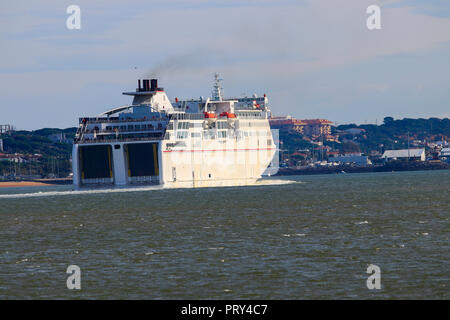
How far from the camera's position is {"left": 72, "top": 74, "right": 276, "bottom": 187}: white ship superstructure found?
332 ft

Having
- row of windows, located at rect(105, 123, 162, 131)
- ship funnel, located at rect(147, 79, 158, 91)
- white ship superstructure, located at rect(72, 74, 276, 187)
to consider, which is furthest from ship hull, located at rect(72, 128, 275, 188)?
ship funnel, located at rect(147, 79, 158, 91)

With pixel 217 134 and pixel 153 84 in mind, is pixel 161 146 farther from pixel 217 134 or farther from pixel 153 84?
pixel 153 84

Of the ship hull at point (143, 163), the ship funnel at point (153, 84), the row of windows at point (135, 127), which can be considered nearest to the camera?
the ship hull at point (143, 163)

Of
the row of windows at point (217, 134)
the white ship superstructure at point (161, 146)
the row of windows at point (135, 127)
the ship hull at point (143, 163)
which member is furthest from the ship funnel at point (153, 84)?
the ship hull at point (143, 163)

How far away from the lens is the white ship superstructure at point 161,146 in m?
101

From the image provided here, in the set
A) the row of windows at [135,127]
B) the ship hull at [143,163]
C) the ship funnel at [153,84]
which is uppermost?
the ship funnel at [153,84]

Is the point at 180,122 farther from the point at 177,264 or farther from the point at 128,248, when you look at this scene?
the point at 177,264

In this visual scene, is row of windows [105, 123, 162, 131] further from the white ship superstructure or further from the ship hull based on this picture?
the ship hull

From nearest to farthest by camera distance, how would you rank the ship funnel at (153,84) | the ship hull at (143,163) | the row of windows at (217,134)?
the ship hull at (143,163), the row of windows at (217,134), the ship funnel at (153,84)

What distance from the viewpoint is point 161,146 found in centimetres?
9950

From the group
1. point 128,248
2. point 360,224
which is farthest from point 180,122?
point 128,248

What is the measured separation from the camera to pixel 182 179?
104250 mm

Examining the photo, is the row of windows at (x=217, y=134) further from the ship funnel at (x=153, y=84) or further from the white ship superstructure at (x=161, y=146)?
the ship funnel at (x=153, y=84)
